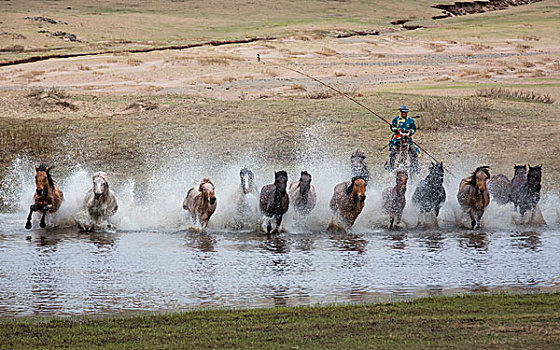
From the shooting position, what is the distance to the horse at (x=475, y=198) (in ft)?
45.1

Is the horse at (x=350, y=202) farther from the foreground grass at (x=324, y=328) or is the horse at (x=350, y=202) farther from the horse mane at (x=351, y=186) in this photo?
the foreground grass at (x=324, y=328)

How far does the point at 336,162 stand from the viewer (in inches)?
766

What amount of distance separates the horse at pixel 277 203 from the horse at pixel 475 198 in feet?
10.9

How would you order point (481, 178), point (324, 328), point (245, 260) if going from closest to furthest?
point (324, 328)
point (245, 260)
point (481, 178)

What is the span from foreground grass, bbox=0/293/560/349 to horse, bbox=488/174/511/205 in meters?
6.43

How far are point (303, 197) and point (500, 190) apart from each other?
13.3ft

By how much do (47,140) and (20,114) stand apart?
4113 millimetres

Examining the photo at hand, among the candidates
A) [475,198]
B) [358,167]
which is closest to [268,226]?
[358,167]

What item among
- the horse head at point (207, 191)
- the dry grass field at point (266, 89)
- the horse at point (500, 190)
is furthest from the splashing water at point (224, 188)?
the horse head at point (207, 191)

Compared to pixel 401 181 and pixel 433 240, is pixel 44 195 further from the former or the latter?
pixel 433 240

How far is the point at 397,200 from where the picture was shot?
13.7m

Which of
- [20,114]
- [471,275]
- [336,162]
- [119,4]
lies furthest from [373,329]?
[119,4]

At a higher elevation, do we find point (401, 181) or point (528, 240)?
point (401, 181)

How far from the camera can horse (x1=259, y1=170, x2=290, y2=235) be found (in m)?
13.4
